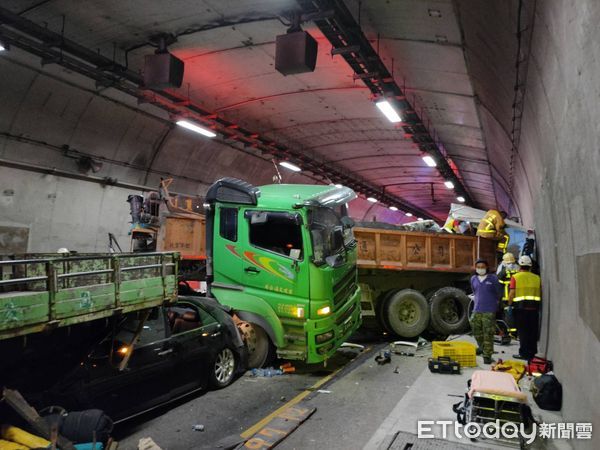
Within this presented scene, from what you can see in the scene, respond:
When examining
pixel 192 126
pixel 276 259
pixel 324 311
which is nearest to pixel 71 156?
pixel 192 126

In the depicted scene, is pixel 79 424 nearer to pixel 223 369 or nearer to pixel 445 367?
pixel 223 369

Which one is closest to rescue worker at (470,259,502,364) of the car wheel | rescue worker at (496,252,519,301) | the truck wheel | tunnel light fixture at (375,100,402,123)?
rescue worker at (496,252,519,301)

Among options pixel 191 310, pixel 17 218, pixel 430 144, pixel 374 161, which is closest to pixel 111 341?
pixel 191 310

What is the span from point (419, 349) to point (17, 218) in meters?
9.93

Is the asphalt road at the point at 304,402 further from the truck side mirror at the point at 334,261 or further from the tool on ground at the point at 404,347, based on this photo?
the truck side mirror at the point at 334,261

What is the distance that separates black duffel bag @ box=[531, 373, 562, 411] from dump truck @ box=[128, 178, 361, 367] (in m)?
2.99

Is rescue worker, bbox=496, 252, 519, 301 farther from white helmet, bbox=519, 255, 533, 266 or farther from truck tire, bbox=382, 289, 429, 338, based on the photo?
truck tire, bbox=382, 289, 429, 338

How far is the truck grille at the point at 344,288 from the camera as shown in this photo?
7245 millimetres

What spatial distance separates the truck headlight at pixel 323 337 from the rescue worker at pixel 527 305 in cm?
326

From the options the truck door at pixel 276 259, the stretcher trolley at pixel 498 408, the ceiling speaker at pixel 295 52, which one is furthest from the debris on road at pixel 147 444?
the ceiling speaker at pixel 295 52

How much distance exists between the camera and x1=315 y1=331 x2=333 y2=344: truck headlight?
676cm

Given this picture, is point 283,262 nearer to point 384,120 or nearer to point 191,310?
point 191,310

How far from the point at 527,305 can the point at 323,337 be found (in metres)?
3.53

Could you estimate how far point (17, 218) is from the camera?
1062 cm
